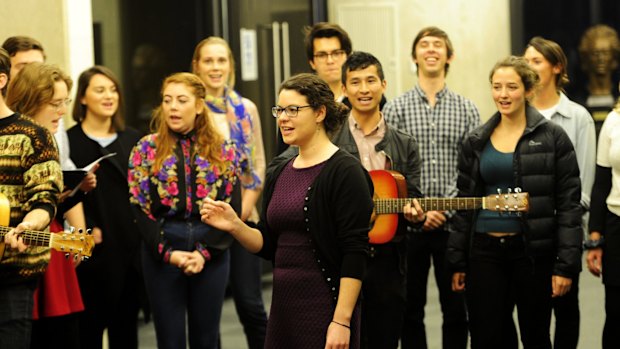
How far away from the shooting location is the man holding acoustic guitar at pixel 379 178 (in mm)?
5078

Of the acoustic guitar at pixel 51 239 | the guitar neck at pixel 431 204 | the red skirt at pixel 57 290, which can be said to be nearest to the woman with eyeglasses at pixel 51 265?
the red skirt at pixel 57 290

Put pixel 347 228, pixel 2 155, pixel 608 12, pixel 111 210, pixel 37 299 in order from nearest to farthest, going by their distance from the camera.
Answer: pixel 347 228 < pixel 2 155 < pixel 37 299 < pixel 111 210 < pixel 608 12

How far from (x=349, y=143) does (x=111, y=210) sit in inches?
51.7

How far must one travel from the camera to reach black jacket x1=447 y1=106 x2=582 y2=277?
5094 millimetres

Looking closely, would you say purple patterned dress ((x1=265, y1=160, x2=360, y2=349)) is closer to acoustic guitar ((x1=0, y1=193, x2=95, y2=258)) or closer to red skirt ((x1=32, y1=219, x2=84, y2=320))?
acoustic guitar ((x1=0, y1=193, x2=95, y2=258))

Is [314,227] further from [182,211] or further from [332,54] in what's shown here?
[332,54]

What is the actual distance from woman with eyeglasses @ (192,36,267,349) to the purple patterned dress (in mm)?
1800

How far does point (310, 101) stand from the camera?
4.03m

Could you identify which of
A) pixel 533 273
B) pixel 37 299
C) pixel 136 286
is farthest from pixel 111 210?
pixel 533 273

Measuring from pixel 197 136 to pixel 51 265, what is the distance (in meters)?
0.86

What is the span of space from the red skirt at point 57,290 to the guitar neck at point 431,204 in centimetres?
137

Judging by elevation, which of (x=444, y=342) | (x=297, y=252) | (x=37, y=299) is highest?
(x=297, y=252)

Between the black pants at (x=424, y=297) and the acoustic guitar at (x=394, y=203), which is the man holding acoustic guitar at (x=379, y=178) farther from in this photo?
the black pants at (x=424, y=297)

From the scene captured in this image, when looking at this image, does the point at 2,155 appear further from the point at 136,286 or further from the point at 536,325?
the point at 536,325
